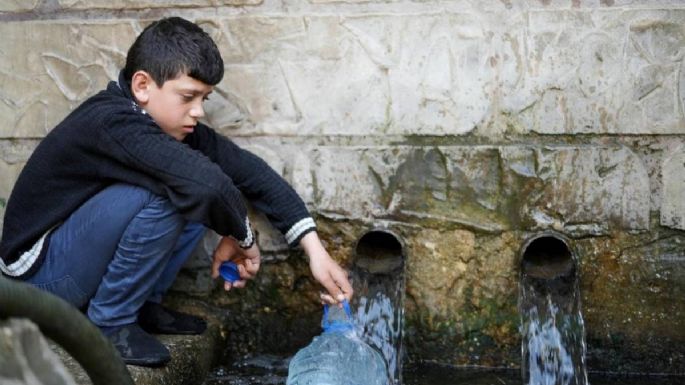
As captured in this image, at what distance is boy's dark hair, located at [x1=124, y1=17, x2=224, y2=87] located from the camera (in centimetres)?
290

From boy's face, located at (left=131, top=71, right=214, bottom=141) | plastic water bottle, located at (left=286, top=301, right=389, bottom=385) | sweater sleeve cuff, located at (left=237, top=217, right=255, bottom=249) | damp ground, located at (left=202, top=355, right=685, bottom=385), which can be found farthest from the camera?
damp ground, located at (left=202, top=355, right=685, bottom=385)

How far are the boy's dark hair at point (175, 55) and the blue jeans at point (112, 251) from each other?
353 millimetres

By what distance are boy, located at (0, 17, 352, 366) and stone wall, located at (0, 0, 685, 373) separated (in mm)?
358

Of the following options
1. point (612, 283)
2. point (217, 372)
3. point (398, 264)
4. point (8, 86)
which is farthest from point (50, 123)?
point (612, 283)

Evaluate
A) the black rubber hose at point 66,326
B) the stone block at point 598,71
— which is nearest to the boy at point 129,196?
the stone block at point 598,71

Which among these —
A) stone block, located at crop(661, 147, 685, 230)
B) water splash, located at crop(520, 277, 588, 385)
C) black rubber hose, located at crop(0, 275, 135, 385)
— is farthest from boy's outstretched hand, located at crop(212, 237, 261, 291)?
black rubber hose, located at crop(0, 275, 135, 385)

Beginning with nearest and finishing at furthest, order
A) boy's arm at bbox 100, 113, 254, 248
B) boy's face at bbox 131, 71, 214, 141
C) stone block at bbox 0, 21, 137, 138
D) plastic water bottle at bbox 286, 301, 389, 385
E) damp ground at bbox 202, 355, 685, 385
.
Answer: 1. boy's arm at bbox 100, 113, 254, 248
2. boy's face at bbox 131, 71, 214, 141
3. plastic water bottle at bbox 286, 301, 389, 385
4. damp ground at bbox 202, 355, 685, 385
5. stone block at bbox 0, 21, 137, 138

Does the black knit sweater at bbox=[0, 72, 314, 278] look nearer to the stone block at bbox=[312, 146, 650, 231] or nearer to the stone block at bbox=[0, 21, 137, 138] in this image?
the stone block at bbox=[312, 146, 650, 231]

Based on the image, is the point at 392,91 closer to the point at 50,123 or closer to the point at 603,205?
the point at 603,205

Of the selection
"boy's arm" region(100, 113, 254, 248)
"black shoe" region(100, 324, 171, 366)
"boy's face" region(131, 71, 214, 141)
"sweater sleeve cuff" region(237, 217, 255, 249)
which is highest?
"boy's face" region(131, 71, 214, 141)

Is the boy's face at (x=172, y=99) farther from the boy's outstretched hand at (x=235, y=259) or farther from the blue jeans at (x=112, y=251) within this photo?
the boy's outstretched hand at (x=235, y=259)

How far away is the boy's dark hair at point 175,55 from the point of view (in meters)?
2.90

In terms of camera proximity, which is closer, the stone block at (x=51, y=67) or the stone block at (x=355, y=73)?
the stone block at (x=355, y=73)

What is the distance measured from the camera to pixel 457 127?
3289mm
